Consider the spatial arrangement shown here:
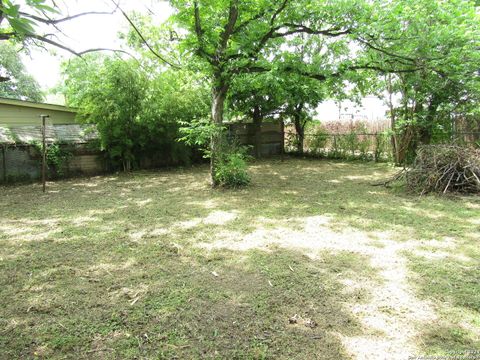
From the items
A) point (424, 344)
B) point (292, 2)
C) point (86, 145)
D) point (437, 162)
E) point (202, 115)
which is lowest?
point (424, 344)

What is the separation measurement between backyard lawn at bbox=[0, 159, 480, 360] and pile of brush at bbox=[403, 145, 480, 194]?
424 mm

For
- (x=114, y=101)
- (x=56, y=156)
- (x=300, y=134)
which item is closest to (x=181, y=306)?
(x=114, y=101)

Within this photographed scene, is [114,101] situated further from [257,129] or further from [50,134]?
[257,129]

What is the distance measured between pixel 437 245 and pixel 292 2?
17.8 ft

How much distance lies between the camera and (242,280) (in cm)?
304

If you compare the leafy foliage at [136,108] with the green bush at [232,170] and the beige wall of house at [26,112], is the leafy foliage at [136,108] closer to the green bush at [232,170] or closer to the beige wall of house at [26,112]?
the beige wall of house at [26,112]

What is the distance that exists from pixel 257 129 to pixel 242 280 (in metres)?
10.3

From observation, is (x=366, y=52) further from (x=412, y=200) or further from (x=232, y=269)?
(x=232, y=269)

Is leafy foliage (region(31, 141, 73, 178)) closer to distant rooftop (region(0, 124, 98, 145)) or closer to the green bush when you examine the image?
distant rooftop (region(0, 124, 98, 145))

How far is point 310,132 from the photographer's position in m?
13.7

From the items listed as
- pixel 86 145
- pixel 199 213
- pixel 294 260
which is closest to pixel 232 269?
pixel 294 260

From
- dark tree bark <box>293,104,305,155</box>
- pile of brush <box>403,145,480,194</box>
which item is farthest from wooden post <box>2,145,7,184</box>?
dark tree bark <box>293,104,305,155</box>

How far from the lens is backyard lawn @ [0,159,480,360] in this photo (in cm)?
214

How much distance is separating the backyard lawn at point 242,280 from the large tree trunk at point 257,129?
7181 millimetres
